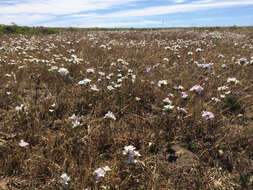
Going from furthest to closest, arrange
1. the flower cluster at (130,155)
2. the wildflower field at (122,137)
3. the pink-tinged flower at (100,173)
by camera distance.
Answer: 1. the flower cluster at (130,155)
2. the wildflower field at (122,137)
3. the pink-tinged flower at (100,173)

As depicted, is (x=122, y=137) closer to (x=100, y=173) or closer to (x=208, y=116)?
(x=100, y=173)

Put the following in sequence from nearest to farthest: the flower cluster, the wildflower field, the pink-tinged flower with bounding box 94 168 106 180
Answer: the pink-tinged flower with bounding box 94 168 106 180
the wildflower field
the flower cluster

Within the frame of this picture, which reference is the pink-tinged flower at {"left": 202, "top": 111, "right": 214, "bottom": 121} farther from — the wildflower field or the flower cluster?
the flower cluster

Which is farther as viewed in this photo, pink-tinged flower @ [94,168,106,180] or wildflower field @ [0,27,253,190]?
wildflower field @ [0,27,253,190]

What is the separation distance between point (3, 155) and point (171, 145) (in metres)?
2.39

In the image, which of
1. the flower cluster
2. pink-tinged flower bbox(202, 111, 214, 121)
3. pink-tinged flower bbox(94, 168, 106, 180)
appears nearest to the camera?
pink-tinged flower bbox(94, 168, 106, 180)

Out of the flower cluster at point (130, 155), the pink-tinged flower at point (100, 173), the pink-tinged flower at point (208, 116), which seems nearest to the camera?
the pink-tinged flower at point (100, 173)

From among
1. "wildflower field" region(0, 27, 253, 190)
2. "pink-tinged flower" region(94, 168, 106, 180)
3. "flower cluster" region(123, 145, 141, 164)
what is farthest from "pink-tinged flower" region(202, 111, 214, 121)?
"pink-tinged flower" region(94, 168, 106, 180)

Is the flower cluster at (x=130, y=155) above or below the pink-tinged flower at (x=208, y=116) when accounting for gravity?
below

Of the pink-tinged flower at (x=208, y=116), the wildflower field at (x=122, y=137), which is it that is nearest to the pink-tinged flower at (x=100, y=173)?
the wildflower field at (x=122, y=137)

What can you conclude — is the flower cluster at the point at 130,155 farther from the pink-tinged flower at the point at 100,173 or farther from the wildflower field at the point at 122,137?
the pink-tinged flower at the point at 100,173

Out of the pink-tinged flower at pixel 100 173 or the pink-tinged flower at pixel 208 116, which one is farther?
the pink-tinged flower at pixel 208 116

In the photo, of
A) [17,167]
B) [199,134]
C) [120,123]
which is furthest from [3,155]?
[199,134]

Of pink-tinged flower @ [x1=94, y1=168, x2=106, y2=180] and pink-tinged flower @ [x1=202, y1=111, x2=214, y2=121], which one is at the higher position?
pink-tinged flower @ [x1=202, y1=111, x2=214, y2=121]
